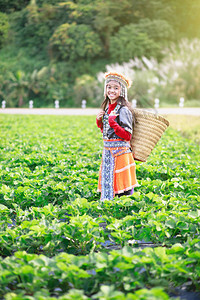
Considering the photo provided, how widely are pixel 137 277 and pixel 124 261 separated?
15 cm

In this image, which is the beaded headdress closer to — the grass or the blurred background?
the grass

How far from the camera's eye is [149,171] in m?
5.81

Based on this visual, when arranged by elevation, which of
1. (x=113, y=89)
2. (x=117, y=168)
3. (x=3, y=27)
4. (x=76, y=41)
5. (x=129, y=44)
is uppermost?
(x=3, y=27)

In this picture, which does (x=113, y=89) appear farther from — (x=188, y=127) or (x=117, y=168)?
(x=188, y=127)

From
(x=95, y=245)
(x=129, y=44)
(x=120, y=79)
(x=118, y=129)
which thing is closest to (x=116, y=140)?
(x=118, y=129)

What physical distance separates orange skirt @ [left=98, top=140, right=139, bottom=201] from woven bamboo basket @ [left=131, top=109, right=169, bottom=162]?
0.14m

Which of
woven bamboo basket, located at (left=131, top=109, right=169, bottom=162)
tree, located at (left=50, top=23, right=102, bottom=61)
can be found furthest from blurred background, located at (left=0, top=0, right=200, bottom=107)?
woven bamboo basket, located at (left=131, top=109, right=169, bottom=162)

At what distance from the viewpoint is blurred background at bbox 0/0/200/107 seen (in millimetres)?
26288

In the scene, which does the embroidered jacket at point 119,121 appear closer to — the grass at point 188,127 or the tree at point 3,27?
the grass at point 188,127

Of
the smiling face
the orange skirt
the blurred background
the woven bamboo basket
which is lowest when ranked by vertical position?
the orange skirt

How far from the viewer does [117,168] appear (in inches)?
163

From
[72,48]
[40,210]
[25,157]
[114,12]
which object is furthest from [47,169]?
[114,12]

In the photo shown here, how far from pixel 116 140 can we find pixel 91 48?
29258mm

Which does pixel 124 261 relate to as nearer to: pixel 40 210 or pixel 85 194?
pixel 40 210
